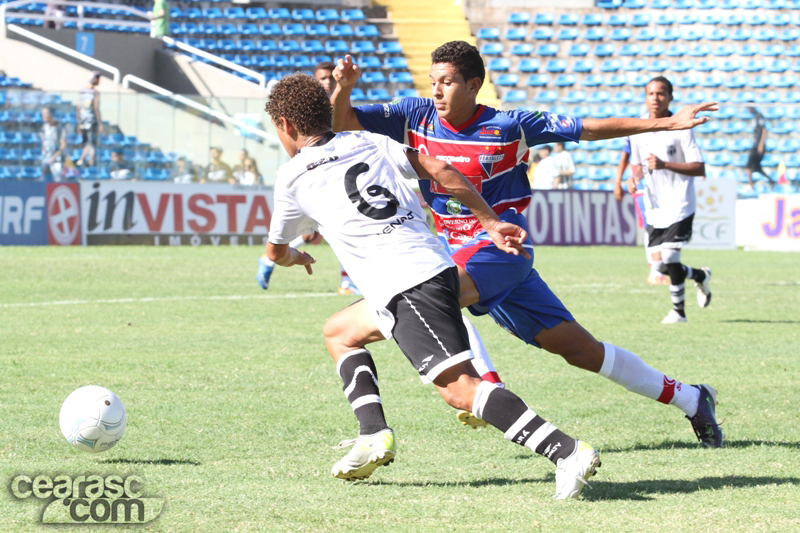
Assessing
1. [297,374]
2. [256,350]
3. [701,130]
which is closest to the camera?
[297,374]

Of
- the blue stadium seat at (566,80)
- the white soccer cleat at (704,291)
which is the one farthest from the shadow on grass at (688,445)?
the blue stadium seat at (566,80)

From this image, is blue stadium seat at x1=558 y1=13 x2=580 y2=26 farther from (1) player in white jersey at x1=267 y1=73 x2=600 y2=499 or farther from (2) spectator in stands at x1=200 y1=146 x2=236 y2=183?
(1) player in white jersey at x1=267 y1=73 x2=600 y2=499

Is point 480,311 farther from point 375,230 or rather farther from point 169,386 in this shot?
point 169,386

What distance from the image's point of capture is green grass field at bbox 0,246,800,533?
4023mm

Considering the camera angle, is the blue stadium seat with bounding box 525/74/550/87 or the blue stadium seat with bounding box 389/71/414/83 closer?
the blue stadium seat with bounding box 389/71/414/83

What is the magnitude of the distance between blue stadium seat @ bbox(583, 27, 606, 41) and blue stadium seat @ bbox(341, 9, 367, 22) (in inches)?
280

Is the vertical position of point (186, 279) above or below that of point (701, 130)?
below

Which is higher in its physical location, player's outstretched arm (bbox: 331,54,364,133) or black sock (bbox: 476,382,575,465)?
player's outstretched arm (bbox: 331,54,364,133)

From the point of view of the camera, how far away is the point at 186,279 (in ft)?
46.8

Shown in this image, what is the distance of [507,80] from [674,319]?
22.8 m

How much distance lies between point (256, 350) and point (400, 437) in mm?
3196

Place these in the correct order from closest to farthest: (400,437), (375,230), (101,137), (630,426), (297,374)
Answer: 1. (375,230)
2. (400,437)
3. (630,426)
4. (297,374)
5. (101,137)

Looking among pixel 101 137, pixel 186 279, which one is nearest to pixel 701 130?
pixel 101 137

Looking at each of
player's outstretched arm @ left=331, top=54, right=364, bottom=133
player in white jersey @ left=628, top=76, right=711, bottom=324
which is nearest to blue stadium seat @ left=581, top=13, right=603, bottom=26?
player in white jersey @ left=628, top=76, right=711, bottom=324
